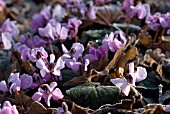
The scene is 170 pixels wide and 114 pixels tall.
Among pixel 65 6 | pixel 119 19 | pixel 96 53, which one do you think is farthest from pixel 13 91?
pixel 65 6

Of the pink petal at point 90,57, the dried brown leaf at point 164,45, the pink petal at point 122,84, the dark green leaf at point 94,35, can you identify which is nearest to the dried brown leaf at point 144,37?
the dried brown leaf at point 164,45

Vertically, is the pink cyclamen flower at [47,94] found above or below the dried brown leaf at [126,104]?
above

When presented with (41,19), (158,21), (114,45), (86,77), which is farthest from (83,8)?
(86,77)

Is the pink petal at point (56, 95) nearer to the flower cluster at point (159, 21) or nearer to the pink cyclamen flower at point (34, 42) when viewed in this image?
the pink cyclamen flower at point (34, 42)

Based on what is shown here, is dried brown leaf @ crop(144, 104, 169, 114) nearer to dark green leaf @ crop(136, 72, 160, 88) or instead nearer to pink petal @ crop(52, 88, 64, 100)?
dark green leaf @ crop(136, 72, 160, 88)

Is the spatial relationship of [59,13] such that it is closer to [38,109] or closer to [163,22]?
[163,22]

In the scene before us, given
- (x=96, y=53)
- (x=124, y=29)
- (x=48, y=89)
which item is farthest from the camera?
(x=124, y=29)

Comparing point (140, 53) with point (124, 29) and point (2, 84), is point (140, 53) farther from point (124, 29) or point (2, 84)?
point (2, 84)

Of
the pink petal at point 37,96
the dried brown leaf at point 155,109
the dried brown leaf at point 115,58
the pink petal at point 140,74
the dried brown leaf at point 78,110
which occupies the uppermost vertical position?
the dried brown leaf at point 115,58
